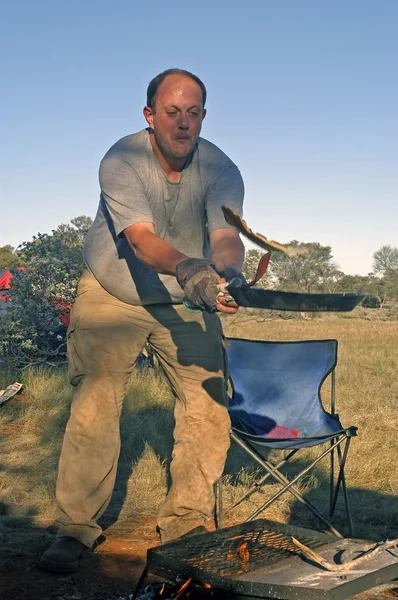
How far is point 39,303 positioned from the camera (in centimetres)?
757

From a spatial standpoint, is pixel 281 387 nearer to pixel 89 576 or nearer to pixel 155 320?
pixel 155 320

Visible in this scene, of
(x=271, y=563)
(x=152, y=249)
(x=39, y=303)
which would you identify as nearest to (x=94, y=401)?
(x=152, y=249)

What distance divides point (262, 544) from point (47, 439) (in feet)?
10.4

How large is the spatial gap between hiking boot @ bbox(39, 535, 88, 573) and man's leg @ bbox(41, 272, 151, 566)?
4 centimetres

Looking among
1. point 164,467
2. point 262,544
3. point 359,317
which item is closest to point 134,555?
point 262,544

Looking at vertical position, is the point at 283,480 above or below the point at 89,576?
above

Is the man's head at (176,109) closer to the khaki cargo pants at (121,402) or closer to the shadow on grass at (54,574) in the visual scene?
the khaki cargo pants at (121,402)

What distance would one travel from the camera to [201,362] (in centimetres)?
342

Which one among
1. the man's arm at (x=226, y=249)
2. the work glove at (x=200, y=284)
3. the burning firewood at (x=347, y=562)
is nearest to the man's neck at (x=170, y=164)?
the man's arm at (x=226, y=249)

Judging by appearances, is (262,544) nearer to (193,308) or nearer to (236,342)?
(193,308)

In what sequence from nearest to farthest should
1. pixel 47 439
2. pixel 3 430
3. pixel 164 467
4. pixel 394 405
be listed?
pixel 164 467 < pixel 47 439 < pixel 3 430 < pixel 394 405

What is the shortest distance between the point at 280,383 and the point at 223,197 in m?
1.77

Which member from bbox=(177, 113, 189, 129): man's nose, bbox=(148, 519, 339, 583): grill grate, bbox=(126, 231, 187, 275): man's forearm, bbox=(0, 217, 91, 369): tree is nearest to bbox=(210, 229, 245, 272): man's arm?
bbox=(126, 231, 187, 275): man's forearm

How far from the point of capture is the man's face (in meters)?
3.06
